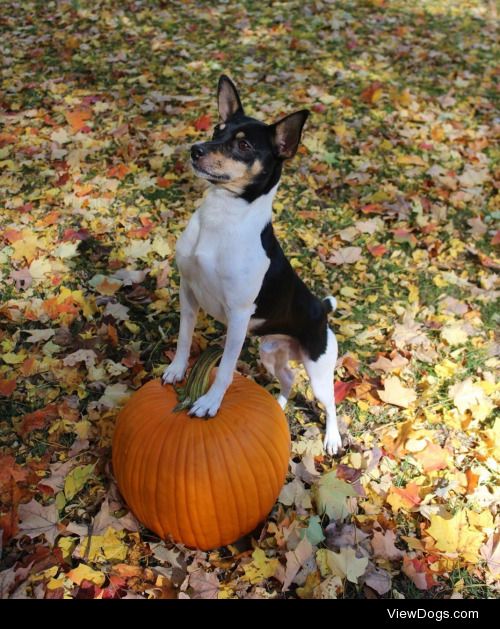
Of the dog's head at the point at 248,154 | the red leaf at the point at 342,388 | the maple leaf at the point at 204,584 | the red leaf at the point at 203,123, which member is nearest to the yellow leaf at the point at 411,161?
the red leaf at the point at 203,123

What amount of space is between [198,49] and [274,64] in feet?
3.60

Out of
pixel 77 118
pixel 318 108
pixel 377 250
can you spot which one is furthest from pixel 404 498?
pixel 77 118

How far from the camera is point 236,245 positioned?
2.45 metres

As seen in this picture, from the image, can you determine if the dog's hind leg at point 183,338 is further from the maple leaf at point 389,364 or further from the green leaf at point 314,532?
the maple leaf at point 389,364

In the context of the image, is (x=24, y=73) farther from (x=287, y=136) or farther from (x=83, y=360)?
(x=287, y=136)

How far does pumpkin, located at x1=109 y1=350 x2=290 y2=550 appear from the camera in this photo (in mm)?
2463

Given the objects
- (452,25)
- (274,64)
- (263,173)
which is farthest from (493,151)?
(263,173)

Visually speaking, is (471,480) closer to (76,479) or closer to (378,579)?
(378,579)

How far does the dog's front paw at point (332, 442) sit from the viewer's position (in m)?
3.26

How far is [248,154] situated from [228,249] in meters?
0.42

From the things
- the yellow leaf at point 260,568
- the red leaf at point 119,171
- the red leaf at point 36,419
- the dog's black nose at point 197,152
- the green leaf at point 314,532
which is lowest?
the green leaf at point 314,532

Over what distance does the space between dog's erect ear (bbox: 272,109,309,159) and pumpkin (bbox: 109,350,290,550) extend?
1025 mm

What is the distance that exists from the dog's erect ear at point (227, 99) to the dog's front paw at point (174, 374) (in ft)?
4.13

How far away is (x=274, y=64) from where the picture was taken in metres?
7.36
